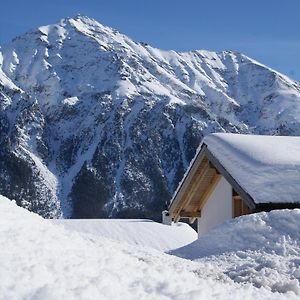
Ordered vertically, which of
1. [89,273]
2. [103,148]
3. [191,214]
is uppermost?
[89,273]

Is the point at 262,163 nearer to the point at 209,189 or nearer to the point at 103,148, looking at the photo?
the point at 209,189

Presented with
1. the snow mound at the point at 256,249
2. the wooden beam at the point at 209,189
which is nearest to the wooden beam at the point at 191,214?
the wooden beam at the point at 209,189

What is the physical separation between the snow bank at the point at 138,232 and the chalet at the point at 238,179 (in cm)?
237

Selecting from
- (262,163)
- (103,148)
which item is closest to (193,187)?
(262,163)

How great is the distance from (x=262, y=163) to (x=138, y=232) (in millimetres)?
9916

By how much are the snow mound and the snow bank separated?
11079 mm

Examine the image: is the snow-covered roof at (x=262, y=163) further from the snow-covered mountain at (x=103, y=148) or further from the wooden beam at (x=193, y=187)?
the snow-covered mountain at (x=103, y=148)

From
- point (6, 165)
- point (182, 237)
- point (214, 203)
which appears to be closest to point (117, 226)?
point (182, 237)

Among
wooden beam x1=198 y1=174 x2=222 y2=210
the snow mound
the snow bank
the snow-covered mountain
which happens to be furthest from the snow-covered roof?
the snow-covered mountain

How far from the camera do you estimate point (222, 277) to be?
17.2 feet

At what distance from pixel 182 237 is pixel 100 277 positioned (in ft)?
57.3

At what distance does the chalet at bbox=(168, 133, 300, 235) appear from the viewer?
10.7m

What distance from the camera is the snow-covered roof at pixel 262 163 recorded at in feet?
35.0

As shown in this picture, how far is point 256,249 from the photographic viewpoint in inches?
288
